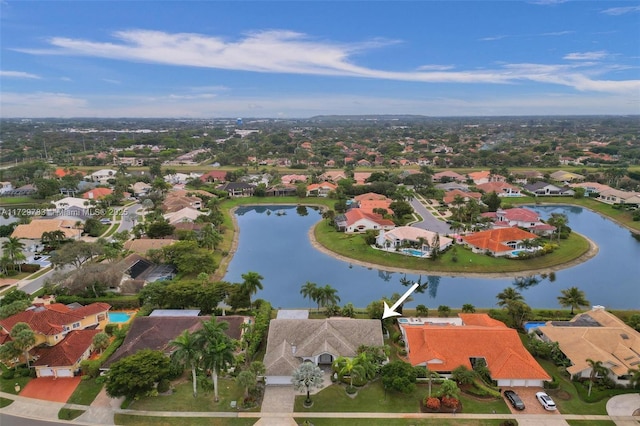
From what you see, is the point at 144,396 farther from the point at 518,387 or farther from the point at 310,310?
the point at 518,387

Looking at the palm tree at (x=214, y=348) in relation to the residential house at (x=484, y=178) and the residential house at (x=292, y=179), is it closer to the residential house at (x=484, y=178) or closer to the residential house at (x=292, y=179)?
the residential house at (x=292, y=179)

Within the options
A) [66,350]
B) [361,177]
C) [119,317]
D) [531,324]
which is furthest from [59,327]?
[361,177]

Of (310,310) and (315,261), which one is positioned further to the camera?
(315,261)

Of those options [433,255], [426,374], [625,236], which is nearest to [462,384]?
[426,374]

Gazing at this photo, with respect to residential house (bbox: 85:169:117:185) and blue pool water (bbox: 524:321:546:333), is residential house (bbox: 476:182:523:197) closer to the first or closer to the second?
blue pool water (bbox: 524:321:546:333)

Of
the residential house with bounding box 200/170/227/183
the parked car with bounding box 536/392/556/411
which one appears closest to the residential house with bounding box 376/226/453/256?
the parked car with bounding box 536/392/556/411

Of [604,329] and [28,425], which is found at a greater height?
[604,329]
